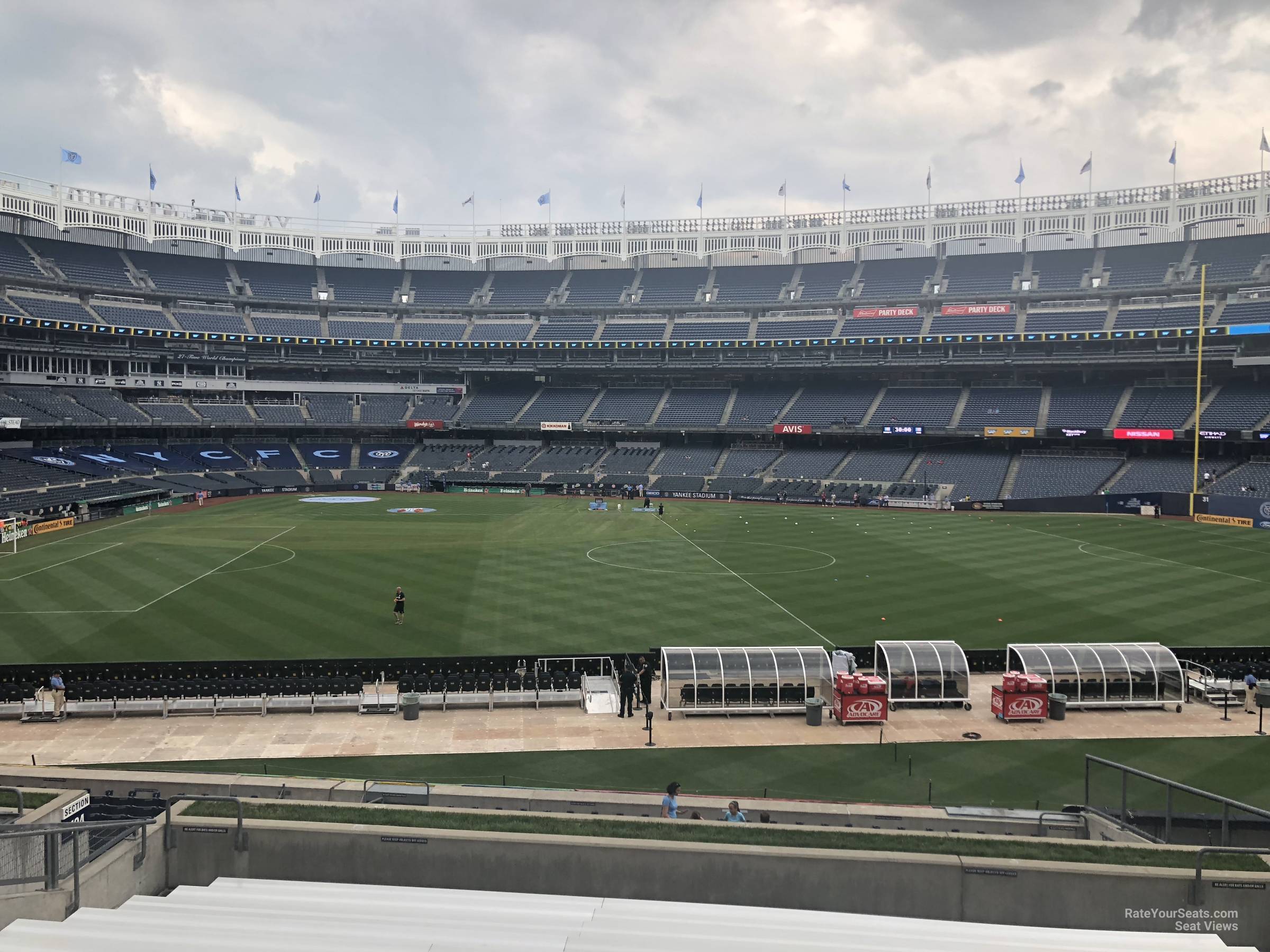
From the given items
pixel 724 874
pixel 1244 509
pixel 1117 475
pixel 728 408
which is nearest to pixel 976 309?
pixel 1117 475

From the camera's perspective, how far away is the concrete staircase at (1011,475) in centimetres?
7600

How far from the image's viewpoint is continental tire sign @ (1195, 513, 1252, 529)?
61.2m

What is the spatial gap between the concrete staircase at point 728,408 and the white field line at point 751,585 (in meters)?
37.8

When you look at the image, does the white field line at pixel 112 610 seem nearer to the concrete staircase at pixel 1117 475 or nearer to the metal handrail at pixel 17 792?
the metal handrail at pixel 17 792

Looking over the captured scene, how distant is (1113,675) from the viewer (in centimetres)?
2544

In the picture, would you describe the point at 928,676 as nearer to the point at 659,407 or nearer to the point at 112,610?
the point at 112,610

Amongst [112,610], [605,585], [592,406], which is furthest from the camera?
[592,406]

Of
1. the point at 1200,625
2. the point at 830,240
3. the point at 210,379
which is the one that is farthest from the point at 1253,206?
the point at 210,379

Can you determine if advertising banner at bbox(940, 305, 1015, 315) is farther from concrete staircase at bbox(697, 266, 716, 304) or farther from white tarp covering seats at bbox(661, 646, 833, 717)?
white tarp covering seats at bbox(661, 646, 833, 717)

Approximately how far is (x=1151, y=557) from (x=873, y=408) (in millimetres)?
46821

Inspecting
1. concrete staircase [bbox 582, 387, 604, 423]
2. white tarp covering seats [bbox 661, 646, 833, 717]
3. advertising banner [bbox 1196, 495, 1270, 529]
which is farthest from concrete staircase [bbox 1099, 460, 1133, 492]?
white tarp covering seats [bbox 661, 646, 833, 717]

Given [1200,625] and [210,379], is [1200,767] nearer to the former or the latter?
[1200,625]

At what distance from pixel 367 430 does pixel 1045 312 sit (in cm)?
8287

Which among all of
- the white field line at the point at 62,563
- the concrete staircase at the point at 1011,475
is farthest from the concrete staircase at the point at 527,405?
the concrete staircase at the point at 1011,475
